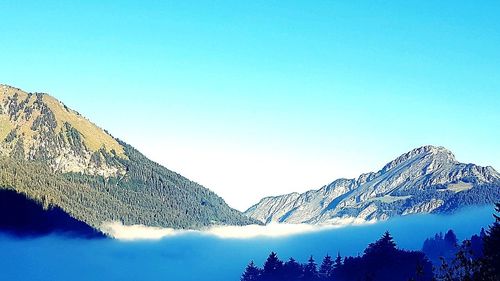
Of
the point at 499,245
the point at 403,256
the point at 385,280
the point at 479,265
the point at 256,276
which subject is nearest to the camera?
the point at 479,265

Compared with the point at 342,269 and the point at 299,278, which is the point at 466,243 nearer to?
the point at 342,269

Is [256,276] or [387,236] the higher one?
[387,236]

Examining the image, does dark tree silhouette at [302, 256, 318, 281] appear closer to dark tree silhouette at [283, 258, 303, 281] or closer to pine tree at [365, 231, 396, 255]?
dark tree silhouette at [283, 258, 303, 281]

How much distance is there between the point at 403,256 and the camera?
148 m

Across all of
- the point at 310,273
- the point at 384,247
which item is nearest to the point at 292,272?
the point at 310,273

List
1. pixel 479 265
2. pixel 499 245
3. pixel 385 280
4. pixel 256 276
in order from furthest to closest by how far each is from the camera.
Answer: pixel 256 276 → pixel 385 280 → pixel 499 245 → pixel 479 265

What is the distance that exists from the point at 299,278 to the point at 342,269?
19.2 m

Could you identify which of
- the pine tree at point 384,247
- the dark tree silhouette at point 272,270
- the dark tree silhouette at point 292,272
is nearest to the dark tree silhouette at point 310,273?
the dark tree silhouette at point 292,272

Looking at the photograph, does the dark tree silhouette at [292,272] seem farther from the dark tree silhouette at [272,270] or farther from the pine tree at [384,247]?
the pine tree at [384,247]

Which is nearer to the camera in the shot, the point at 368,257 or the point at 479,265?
the point at 479,265

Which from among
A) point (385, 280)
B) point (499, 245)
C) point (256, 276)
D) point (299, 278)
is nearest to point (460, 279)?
point (499, 245)

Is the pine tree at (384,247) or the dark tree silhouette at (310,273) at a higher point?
the pine tree at (384,247)

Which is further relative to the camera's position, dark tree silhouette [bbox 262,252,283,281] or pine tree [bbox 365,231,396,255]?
dark tree silhouette [bbox 262,252,283,281]

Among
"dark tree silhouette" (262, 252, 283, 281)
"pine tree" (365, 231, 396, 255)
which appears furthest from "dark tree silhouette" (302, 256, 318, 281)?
"pine tree" (365, 231, 396, 255)
